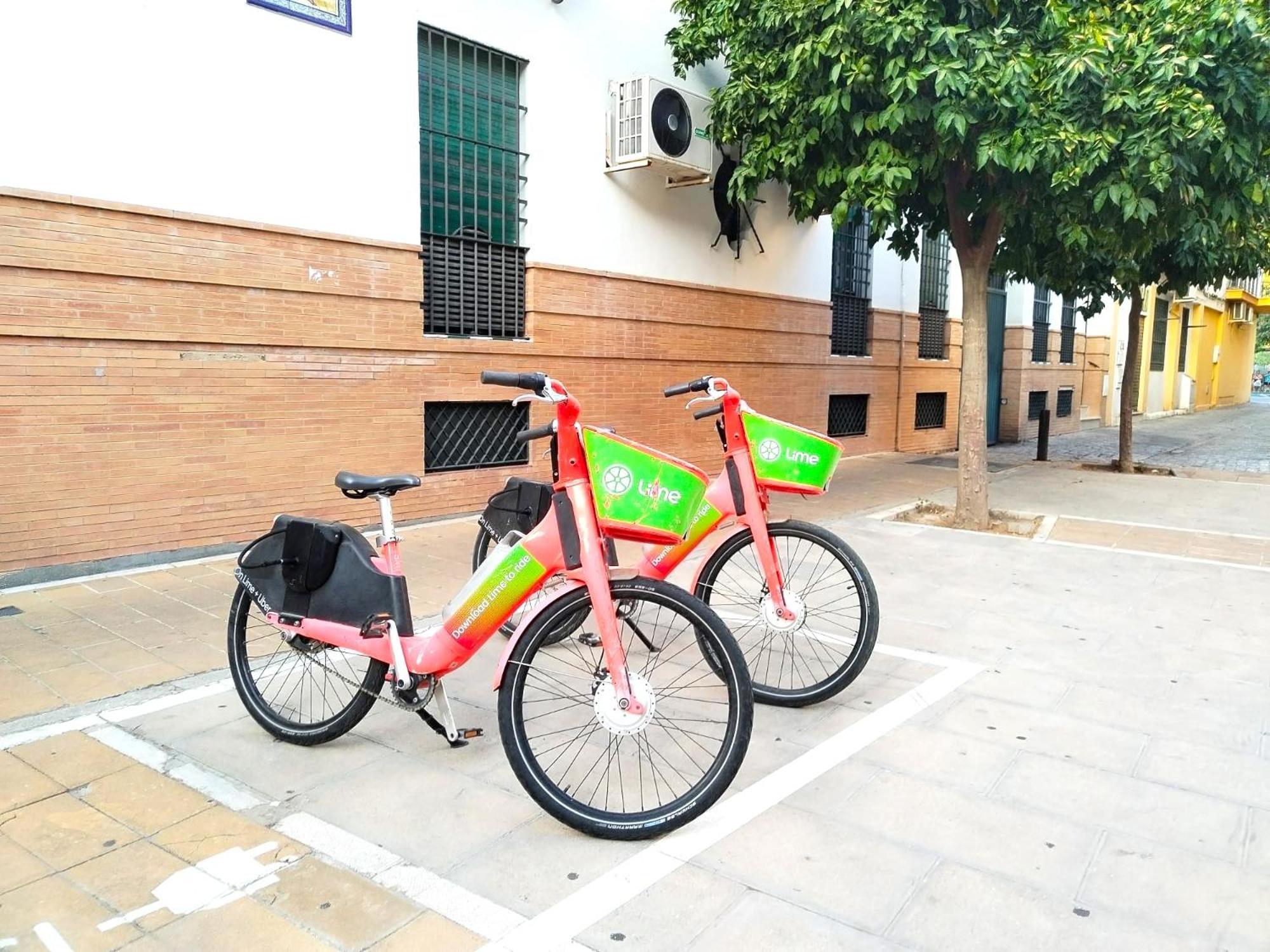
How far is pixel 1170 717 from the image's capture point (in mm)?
4090

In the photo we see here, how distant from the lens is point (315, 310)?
23.0ft

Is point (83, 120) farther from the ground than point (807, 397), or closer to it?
farther from the ground

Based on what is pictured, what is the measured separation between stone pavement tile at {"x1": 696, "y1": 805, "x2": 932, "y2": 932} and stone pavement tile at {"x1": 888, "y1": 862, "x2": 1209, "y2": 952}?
78mm

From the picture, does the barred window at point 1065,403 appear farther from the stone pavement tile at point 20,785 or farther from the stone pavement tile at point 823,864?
the stone pavement tile at point 20,785

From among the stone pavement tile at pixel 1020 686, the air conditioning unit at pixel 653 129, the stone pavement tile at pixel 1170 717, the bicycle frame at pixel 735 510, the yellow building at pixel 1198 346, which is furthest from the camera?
the yellow building at pixel 1198 346

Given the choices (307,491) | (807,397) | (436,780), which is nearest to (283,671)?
(436,780)

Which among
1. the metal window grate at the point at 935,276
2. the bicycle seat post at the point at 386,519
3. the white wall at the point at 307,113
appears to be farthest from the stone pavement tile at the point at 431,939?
the metal window grate at the point at 935,276

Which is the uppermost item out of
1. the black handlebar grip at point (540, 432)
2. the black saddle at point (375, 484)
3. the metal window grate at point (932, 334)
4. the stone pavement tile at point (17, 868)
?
the metal window grate at point (932, 334)

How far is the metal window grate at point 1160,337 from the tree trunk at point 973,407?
74.9 ft

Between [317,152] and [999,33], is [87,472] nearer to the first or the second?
[317,152]

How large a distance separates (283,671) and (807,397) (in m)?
9.55

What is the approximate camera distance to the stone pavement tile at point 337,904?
2480 millimetres

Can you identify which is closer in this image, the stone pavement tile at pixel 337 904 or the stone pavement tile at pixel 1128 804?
the stone pavement tile at pixel 337 904

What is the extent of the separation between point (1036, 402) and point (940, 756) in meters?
17.1
